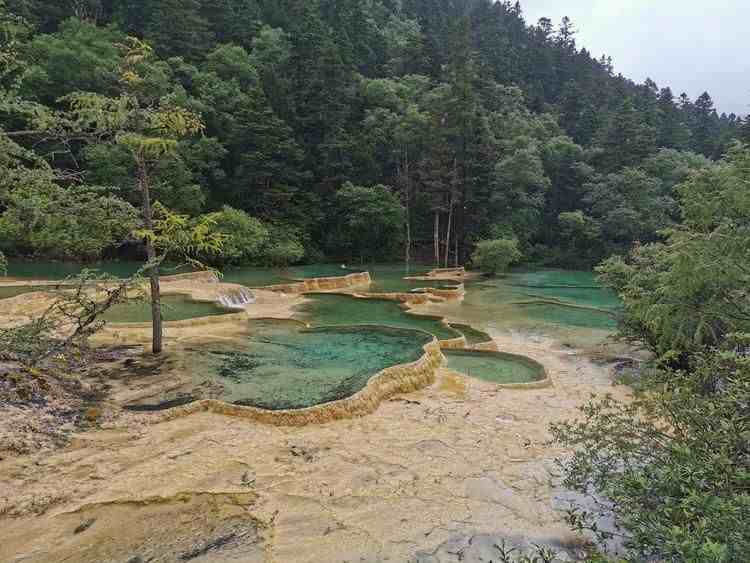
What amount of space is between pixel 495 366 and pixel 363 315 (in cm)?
543

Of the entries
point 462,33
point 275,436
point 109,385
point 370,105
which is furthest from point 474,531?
point 462,33

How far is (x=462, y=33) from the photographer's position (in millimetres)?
39250

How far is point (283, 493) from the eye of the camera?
19.3 feet

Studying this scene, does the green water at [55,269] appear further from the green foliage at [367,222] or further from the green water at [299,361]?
the green foliage at [367,222]

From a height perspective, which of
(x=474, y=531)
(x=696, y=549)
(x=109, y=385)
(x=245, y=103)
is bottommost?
(x=474, y=531)

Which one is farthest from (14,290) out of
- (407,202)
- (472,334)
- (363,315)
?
(407,202)

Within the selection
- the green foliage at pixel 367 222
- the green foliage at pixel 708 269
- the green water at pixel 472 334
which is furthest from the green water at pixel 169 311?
the green foliage at pixel 367 222

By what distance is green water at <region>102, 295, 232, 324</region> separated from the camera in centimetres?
1298

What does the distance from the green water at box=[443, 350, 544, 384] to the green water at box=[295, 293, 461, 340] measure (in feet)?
3.95

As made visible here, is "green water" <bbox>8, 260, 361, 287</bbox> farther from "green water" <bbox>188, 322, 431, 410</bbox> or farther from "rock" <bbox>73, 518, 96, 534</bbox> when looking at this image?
"rock" <bbox>73, 518, 96, 534</bbox>

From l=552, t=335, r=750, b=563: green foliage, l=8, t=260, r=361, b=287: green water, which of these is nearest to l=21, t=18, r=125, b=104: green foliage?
l=8, t=260, r=361, b=287: green water

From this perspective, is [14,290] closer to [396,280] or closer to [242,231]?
[242,231]

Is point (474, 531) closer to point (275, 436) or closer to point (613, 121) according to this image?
point (275, 436)

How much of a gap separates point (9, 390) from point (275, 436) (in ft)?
12.8
